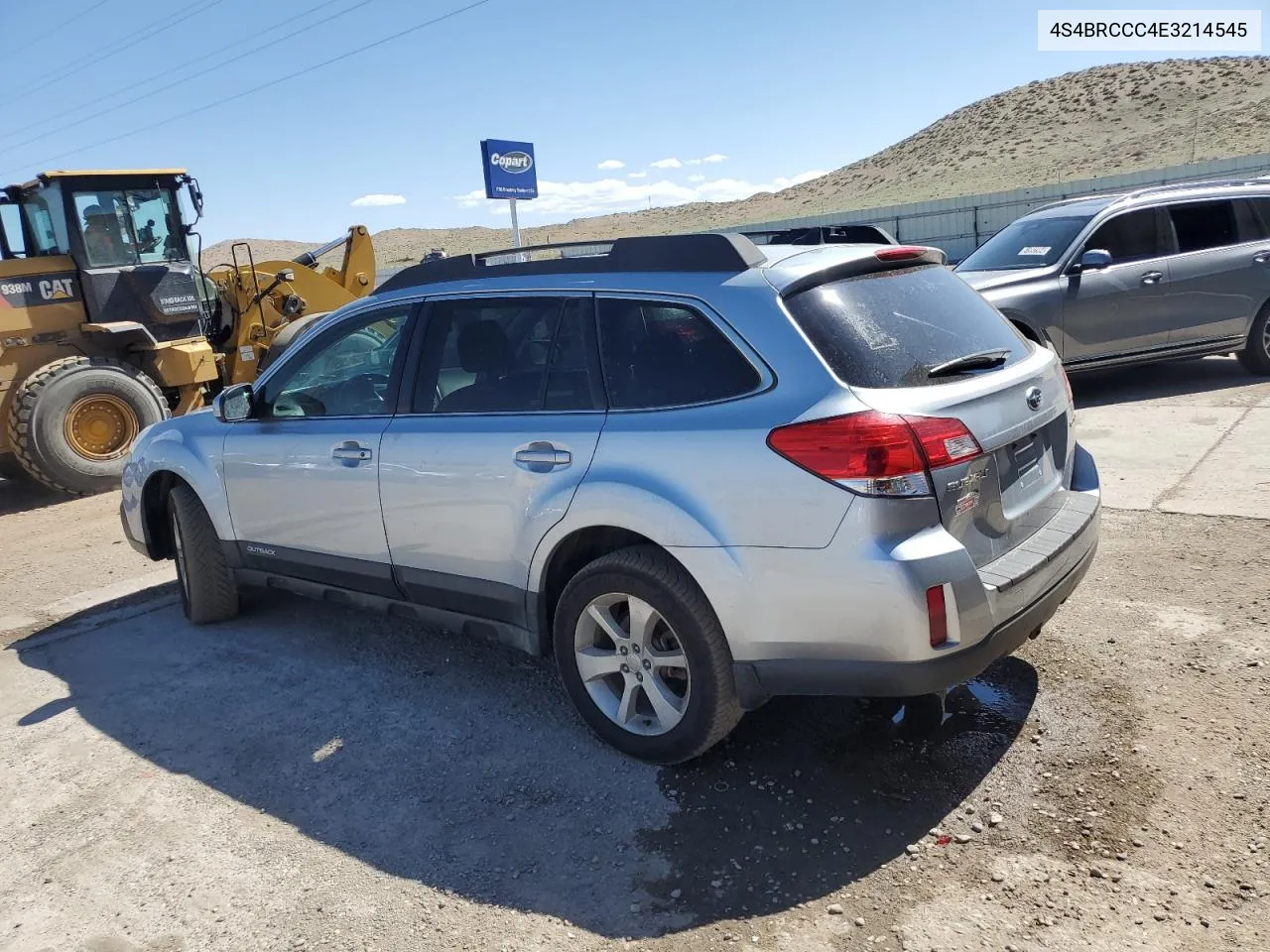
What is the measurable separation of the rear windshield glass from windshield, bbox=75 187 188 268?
9.39 m

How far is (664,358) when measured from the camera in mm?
3436

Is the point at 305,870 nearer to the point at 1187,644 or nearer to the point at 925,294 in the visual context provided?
the point at 925,294

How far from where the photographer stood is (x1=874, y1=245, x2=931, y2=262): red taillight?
357cm

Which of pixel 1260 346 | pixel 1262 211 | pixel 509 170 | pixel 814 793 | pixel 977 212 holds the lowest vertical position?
pixel 814 793

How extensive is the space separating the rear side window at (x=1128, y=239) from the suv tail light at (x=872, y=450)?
7052mm

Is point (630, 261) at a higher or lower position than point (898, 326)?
higher

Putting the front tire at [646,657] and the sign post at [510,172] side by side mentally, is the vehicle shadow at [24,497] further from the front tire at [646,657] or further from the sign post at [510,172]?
the sign post at [510,172]

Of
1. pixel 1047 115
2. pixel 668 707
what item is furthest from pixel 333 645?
pixel 1047 115

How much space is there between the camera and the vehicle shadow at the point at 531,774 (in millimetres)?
3000

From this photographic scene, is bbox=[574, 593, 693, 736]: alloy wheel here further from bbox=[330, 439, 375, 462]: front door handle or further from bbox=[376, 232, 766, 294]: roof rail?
bbox=[330, 439, 375, 462]: front door handle

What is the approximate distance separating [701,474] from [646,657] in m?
0.72

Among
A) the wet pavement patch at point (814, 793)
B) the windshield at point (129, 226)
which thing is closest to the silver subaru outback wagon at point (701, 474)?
the wet pavement patch at point (814, 793)

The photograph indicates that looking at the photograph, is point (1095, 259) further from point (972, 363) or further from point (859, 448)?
point (859, 448)

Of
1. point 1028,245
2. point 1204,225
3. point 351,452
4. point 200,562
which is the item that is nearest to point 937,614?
point 351,452
